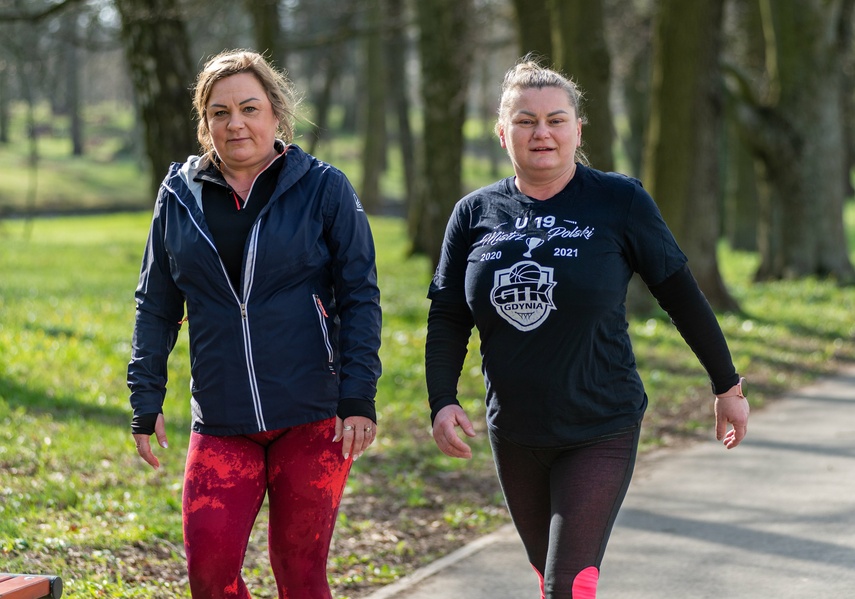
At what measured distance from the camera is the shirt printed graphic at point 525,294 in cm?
354

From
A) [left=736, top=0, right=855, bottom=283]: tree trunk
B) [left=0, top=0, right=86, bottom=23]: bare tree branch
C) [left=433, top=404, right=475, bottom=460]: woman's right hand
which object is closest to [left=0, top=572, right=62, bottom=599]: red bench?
[left=433, top=404, right=475, bottom=460]: woman's right hand

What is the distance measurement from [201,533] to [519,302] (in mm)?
1180

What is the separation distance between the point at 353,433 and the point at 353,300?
41cm

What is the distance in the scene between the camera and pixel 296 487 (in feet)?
11.6

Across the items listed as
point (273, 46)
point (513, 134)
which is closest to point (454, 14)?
point (273, 46)

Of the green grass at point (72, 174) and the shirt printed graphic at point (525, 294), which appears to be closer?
the shirt printed graphic at point (525, 294)

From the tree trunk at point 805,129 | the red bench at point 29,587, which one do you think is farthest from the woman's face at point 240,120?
the tree trunk at point 805,129

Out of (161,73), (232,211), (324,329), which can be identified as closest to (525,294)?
(324,329)

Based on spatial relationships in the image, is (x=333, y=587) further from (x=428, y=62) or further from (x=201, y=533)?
(x=428, y=62)

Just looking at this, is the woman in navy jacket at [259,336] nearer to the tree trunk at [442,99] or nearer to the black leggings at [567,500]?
the black leggings at [567,500]

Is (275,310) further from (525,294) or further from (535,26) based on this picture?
(535,26)

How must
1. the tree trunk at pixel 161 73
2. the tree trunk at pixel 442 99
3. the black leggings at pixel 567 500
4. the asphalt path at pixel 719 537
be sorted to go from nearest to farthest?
the black leggings at pixel 567 500 < the asphalt path at pixel 719 537 < the tree trunk at pixel 161 73 < the tree trunk at pixel 442 99

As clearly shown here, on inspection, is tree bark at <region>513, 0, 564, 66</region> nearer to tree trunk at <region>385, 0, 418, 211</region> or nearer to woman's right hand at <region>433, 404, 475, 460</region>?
woman's right hand at <region>433, 404, 475, 460</region>

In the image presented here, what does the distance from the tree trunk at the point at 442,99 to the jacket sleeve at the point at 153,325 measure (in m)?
13.2
